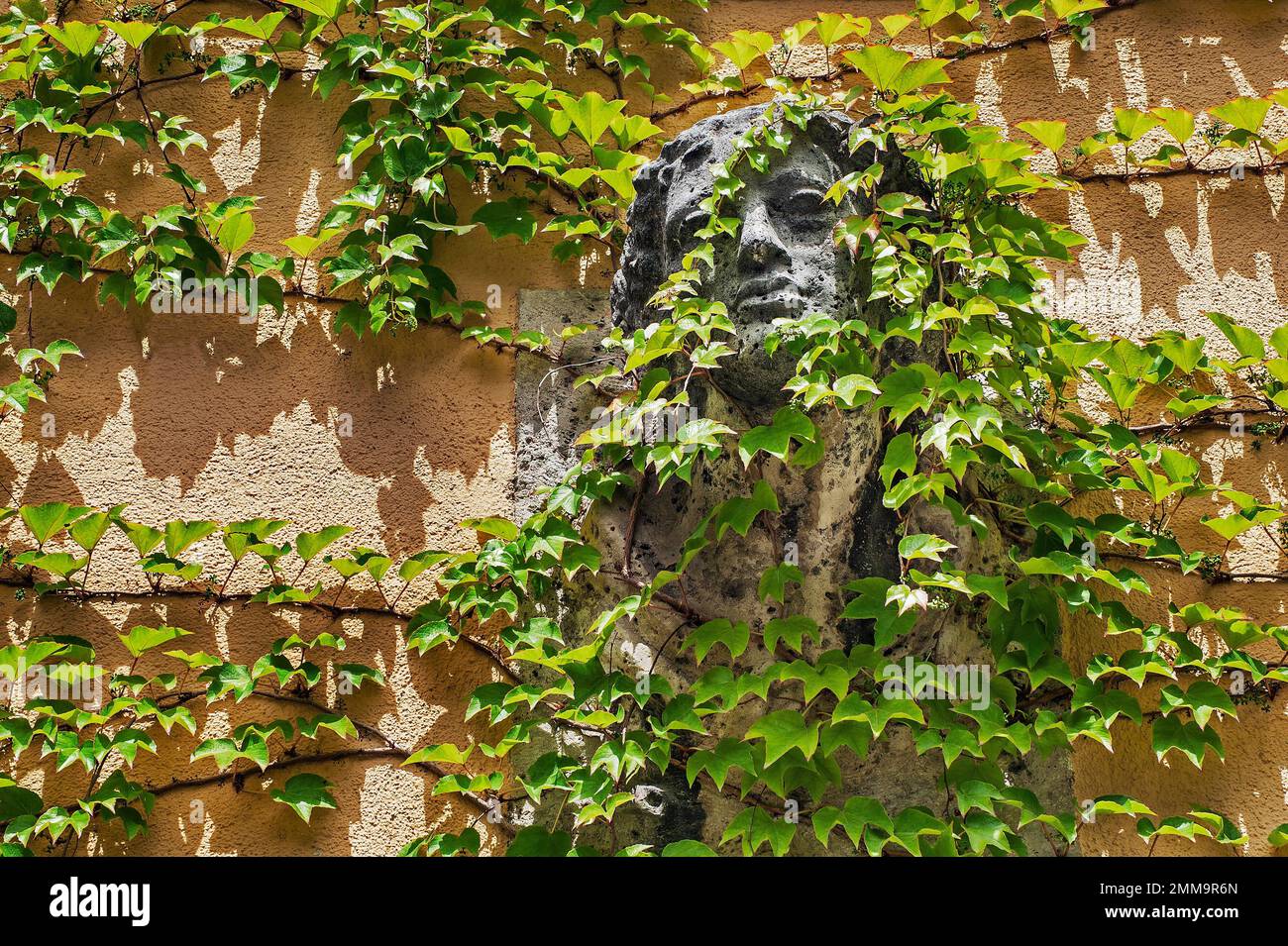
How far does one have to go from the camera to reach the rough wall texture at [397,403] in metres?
2.38

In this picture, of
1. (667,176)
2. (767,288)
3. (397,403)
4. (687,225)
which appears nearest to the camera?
(767,288)

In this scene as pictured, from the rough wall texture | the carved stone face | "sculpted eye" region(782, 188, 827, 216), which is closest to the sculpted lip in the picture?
the carved stone face

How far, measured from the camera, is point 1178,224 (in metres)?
2.71

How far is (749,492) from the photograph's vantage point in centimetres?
229

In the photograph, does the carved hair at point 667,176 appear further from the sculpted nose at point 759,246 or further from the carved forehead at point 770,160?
the sculpted nose at point 759,246

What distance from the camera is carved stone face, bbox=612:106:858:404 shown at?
211cm

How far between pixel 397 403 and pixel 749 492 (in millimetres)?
811

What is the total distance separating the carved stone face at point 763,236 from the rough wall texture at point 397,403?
0.48 m

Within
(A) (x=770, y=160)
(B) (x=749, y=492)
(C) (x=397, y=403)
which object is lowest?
(B) (x=749, y=492)

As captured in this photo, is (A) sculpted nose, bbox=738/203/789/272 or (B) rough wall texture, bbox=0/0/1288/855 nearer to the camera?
→ (A) sculpted nose, bbox=738/203/789/272

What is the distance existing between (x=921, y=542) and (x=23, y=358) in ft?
6.00

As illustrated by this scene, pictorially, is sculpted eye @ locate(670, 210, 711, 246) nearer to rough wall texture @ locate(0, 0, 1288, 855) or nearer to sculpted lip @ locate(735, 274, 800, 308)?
sculpted lip @ locate(735, 274, 800, 308)

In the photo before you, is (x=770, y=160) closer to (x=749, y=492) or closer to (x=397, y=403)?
(x=749, y=492)

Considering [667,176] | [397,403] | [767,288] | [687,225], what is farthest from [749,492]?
[397,403]
